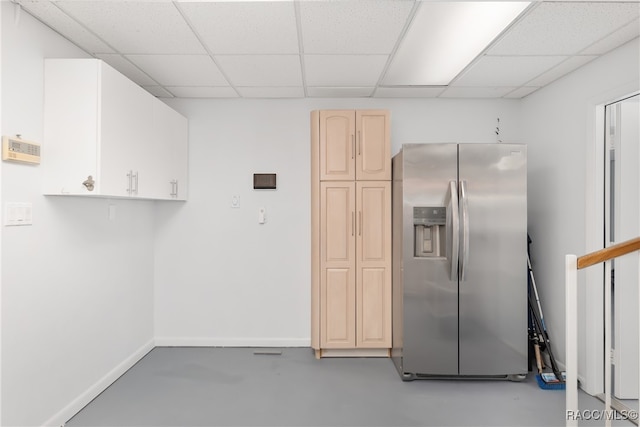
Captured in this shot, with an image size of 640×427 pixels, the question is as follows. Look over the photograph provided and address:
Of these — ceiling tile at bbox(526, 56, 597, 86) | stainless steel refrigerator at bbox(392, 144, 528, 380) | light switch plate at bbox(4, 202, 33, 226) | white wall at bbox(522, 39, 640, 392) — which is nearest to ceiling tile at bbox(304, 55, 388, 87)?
stainless steel refrigerator at bbox(392, 144, 528, 380)

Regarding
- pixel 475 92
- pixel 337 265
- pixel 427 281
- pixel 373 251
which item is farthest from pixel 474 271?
pixel 475 92

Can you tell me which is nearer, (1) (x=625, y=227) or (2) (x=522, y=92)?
(1) (x=625, y=227)

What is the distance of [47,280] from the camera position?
2.29 m

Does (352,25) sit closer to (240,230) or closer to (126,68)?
(126,68)

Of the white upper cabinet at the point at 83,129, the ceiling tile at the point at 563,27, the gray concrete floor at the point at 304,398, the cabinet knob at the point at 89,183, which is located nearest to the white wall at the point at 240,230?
the gray concrete floor at the point at 304,398

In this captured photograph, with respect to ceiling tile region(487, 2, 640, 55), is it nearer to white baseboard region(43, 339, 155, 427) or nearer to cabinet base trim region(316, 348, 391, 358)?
cabinet base trim region(316, 348, 391, 358)

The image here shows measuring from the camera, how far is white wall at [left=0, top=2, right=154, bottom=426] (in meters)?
2.04

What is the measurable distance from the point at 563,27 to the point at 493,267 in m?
1.69

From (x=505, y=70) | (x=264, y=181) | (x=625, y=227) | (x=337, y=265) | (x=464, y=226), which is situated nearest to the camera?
(x=625, y=227)

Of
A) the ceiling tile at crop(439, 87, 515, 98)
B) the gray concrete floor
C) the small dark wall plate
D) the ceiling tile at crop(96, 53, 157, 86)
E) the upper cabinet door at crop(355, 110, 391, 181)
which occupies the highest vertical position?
the ceiling tile at crop(96, 53, 157, 86)

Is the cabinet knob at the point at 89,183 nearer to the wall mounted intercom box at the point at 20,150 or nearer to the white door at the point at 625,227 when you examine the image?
the wall mounted intercom box at the point at 20,150

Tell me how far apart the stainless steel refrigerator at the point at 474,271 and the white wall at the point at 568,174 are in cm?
38

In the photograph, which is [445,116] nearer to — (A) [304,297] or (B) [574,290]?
(A) [304,297]

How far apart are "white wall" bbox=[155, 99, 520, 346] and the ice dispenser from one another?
1027mm
